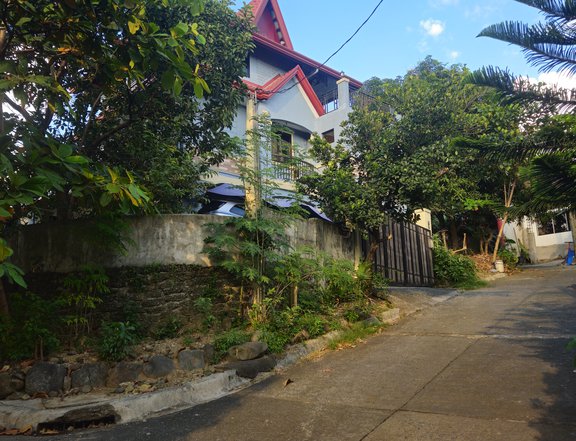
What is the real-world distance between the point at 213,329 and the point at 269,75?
13079 mm

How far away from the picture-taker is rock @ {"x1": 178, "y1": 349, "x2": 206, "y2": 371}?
5.62 metres

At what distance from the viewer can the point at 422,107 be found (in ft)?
28.8

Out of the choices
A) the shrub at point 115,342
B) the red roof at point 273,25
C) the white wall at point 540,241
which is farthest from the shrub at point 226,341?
the white wall at point 540,241

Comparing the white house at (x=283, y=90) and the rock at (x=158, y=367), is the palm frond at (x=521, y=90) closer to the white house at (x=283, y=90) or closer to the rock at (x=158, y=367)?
the rock at (x=158, y=367)

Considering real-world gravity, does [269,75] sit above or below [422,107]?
above

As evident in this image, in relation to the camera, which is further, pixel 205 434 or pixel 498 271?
pixel 498 271

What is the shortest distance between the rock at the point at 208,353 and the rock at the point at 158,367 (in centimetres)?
43

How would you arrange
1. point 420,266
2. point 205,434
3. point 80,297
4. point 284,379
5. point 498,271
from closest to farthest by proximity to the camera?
point 205,434 < point 284,379 < point 80,297 < point 420,266 < point 498,271

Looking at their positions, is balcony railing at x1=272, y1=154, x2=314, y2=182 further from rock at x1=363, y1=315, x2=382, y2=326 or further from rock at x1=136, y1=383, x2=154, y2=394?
rock at x1=136, y1=383, x2=154, y2=394

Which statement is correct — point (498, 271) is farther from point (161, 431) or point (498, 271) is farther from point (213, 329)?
point (161, 431)

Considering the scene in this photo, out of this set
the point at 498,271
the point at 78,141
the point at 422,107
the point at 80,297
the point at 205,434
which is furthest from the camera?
the point at 498,271

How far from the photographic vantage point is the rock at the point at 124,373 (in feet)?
17.6

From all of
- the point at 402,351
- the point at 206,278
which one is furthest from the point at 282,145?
the point at 402,351

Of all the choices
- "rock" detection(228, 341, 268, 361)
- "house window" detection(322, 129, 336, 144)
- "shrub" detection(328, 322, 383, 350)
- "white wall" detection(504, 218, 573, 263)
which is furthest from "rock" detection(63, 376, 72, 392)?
"white wall" detection(504, 218, 573, 263)
